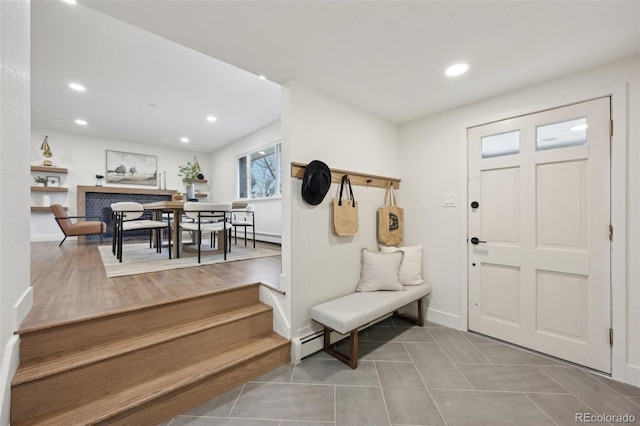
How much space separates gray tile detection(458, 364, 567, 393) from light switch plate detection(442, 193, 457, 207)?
1476 mm

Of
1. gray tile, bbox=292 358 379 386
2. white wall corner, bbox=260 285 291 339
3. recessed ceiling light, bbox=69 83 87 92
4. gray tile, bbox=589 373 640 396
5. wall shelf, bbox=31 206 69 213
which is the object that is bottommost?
gray tile, bbox=292 358 379 386

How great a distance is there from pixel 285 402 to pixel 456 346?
1.61 m

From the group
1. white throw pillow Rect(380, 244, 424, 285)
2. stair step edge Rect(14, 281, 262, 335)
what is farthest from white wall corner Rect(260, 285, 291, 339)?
white throw pillow Rect(380, 244, 424, 285)

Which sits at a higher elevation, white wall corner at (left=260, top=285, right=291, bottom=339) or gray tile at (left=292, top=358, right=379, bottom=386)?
white wall corner at (left=260, top=285, right=291, bottom=339)

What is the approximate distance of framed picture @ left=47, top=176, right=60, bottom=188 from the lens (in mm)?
5195

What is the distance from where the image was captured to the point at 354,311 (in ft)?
6.42

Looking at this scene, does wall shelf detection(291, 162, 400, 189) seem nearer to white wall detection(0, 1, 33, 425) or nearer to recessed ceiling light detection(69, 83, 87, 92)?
white wall detection(0, 1, 33, 425)

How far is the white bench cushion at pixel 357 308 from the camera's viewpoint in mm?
1865

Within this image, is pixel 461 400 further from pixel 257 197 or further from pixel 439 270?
pixel 257 197

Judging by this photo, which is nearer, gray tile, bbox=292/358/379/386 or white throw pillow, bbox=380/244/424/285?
gray tile, bbox=292/358/379/386

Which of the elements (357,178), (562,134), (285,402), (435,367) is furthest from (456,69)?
(285,402)

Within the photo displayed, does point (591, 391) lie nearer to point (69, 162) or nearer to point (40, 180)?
point (40, 180)

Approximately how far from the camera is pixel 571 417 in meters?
1.45

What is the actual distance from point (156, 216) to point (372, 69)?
14.1 feet
